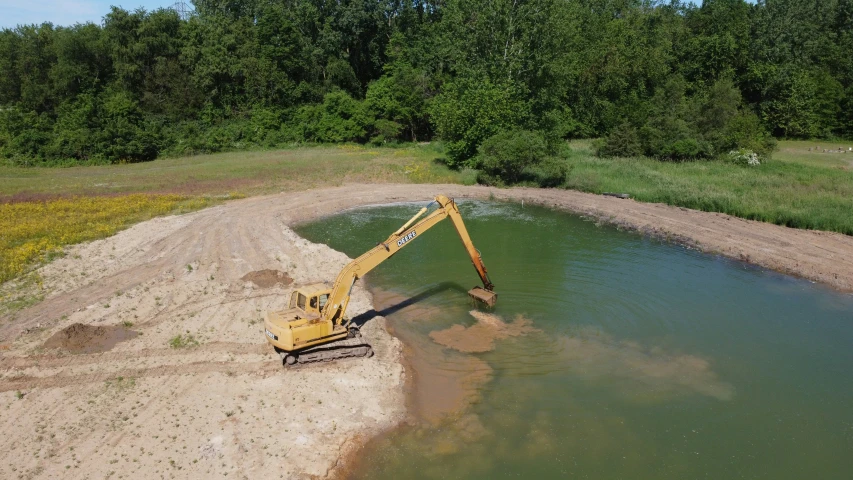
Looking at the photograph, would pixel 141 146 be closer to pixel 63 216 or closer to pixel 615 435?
pixel 63 216

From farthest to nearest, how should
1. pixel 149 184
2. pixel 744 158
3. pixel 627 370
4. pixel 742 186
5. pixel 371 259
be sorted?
1. pixel 744 158
2. pixel 149 184
3. pixel 742 186
4. pixel 371 259
5. pixel 627 370

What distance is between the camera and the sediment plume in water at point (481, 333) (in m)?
17.4

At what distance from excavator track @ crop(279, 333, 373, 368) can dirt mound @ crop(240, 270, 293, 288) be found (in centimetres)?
648

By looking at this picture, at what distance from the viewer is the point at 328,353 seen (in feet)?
51.1

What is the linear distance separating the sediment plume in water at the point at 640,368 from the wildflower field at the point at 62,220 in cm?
2103

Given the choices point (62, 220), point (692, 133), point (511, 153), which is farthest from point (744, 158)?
point (62, 220)

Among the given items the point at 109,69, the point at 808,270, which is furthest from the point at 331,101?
the point at 808,270

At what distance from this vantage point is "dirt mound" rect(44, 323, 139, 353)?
16.3 m

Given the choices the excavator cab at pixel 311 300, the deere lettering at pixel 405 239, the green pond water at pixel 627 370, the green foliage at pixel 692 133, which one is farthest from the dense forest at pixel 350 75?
the excavator cab at pixel 311 300

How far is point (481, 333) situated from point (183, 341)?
9.20m

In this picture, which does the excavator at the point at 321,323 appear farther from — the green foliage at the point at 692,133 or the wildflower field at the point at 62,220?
the green foliage at the point at 692,133

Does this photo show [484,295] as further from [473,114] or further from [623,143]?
[623,143]

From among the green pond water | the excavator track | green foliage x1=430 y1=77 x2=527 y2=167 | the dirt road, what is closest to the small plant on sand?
the dirt road

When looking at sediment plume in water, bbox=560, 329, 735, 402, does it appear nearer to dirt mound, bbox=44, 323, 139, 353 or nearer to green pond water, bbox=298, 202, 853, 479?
green pond water, bbox=298, 202, 853, 479
